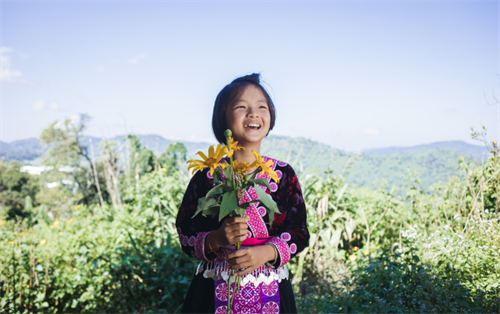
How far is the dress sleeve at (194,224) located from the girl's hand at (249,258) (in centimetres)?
17

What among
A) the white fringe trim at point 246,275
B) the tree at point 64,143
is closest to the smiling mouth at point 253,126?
the white fringe trim at point 246,275

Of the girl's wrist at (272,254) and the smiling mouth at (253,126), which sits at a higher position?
the smiling mouth at (253,126)

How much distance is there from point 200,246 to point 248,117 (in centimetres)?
53

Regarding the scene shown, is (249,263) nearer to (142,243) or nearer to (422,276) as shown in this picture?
(422,276)

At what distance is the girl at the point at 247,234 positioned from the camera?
109cm

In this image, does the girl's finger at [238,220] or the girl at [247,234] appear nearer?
the girl's finger at [238,220]

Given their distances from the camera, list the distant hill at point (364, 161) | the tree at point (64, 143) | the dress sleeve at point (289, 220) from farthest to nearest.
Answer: the tree at point (64, 143) → the distant hill at point (364, 161) → the dress sleeve at point (289, 220)

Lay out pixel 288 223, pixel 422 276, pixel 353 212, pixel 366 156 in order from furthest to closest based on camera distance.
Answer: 1. pixel 366 156
2. pixel 353 212
3. pixel 422 276
4. pixel 288 223

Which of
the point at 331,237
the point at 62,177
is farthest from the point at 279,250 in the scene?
the point at 62,177

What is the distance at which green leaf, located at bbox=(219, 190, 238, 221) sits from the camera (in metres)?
0.82

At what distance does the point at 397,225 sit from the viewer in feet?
9.97

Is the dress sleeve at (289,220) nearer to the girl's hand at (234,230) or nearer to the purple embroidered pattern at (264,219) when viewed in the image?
the purple embroidered pattern at (264,219)

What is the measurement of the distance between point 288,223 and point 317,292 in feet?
5.22

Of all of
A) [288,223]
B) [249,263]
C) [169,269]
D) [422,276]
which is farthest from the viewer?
[169,269]
